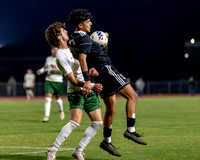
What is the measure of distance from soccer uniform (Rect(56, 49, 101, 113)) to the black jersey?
251 millimetres

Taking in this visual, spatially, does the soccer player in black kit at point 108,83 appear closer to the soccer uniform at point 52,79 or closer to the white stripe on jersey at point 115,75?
the white stripe on jersey at point 115,75

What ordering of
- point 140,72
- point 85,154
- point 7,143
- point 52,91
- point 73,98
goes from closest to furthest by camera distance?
point 73,98, point 85,154, point 7,143, point 52,91, point 140,72

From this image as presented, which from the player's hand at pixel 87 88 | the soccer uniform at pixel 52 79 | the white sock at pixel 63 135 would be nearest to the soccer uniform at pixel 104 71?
the player's hand at pixel 87 88

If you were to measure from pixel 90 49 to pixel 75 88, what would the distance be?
2.26 feet

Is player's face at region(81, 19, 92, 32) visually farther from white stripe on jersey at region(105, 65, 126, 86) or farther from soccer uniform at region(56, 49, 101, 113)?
white stripe on jersey at region(105, 65, 126, 86)

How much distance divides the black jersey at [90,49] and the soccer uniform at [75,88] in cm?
25

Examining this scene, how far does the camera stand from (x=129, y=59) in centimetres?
6856

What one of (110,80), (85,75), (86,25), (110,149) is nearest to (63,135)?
(85,75)

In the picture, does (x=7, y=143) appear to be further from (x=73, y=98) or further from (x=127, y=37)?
(x=127, y=37)

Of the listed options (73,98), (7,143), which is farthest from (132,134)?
(7,143)

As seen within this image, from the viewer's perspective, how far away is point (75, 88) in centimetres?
746

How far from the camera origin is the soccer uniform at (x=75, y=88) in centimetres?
722

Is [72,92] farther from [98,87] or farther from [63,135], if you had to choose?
[63,135]

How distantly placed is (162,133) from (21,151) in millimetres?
4198
